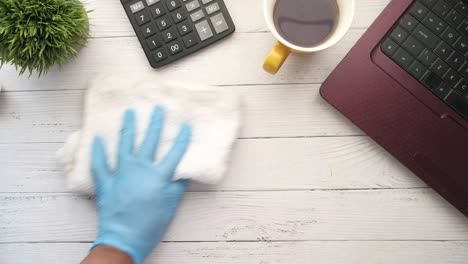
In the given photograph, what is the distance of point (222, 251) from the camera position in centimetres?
52

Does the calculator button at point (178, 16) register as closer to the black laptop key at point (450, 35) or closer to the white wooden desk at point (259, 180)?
the white wooden desk at point (259, 180)

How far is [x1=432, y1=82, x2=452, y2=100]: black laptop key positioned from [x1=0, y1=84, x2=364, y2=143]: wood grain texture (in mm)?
96

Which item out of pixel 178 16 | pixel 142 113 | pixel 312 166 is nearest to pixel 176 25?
pixel 178 16

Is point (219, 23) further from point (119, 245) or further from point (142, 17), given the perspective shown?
point (119, 245)

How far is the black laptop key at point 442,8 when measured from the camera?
1.53ft

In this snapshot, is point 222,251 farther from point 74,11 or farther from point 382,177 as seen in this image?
point 74,11

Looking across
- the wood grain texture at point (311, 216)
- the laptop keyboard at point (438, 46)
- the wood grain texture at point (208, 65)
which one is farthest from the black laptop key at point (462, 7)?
the wood grain texture at point (311, 216)

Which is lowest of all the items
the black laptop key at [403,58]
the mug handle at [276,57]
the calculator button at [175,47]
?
the calculator button at [175,47]

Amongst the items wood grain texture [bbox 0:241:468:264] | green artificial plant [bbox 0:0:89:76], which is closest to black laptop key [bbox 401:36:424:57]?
wood grain texture [bbox 0:241:468:264]

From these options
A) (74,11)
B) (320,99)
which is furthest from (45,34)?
(320,99)

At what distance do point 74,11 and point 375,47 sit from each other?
1.09 feet

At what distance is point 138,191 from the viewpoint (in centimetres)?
52

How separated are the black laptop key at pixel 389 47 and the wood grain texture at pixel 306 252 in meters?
0.22

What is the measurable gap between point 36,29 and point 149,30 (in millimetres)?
122
